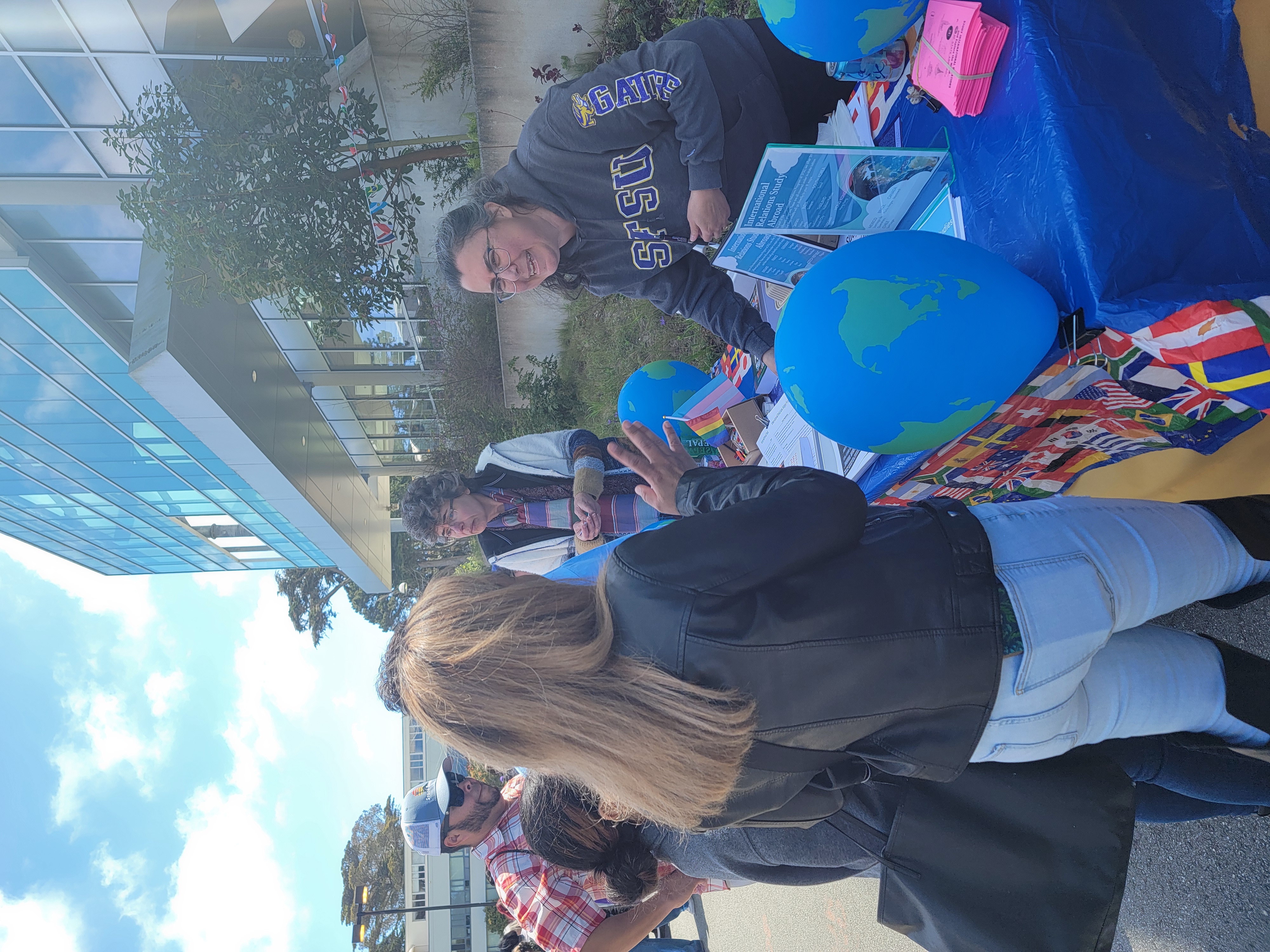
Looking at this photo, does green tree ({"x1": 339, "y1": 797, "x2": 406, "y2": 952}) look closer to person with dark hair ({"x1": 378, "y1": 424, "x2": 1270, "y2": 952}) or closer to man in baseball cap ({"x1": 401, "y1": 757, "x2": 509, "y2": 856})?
man in baseball cap ({"x1": 401, "y1": 757, "x2": 509, "y2": 856})

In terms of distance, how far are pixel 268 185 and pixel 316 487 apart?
6.42 metres

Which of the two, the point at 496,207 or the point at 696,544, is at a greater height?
the point at 496,207

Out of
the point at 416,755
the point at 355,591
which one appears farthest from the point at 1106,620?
the point at 416,755

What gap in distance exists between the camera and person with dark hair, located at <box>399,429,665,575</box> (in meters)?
3.20

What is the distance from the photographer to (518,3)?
5.70m

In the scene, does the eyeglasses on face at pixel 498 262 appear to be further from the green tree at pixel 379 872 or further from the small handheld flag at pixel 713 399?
the green tree at pixel 379 872

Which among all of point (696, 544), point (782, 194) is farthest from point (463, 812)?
point (782, 194)

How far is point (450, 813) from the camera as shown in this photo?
3178 millimetres

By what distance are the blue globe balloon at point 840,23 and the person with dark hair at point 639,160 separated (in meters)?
0.55

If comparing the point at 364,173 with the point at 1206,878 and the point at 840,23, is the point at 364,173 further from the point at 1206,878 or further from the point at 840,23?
the point at 1206,878

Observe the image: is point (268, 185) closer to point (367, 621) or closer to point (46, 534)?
point (46, 534)

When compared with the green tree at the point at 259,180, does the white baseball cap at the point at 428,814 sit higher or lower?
lower

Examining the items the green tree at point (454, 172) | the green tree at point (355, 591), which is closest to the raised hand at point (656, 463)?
the green tree at point (454, 172)

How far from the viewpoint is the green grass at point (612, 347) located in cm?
586
